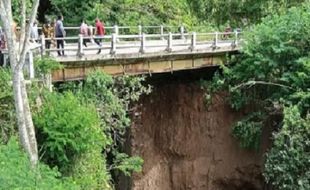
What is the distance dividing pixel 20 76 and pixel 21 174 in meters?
2.90

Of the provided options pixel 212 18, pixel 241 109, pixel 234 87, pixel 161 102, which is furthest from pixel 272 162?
pixel 212 18

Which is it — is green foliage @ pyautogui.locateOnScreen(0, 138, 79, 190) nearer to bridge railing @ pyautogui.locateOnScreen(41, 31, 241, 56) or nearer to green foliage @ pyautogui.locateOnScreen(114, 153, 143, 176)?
bridge railing @ pyautogui.locateOnScreen(41, 31, 241, 56)

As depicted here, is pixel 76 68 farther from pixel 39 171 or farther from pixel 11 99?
pixel 39 171

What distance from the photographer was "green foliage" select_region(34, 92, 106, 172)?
15297mm

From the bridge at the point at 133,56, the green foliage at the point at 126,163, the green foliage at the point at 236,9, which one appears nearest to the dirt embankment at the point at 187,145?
the bridge at the point at 133,56

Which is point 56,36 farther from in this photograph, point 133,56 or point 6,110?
point 6,110

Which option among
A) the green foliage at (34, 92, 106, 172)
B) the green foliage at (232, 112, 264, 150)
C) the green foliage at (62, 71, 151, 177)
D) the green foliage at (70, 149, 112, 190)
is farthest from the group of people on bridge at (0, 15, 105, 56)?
the green foliage at (232, 112, 264, 150)

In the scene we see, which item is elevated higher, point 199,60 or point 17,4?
point 17,4

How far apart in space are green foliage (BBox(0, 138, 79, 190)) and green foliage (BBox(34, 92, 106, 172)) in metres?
1.12

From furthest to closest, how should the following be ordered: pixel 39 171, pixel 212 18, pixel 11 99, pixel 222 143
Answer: pixel 212 18 → pixel 222 143 → pixel 11 99 → pixel 39 171

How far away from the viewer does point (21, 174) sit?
12383 millimetres

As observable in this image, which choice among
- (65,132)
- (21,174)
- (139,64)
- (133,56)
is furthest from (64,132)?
(139,64)

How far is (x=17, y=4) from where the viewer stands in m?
27.9

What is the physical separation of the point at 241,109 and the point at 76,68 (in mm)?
8999
